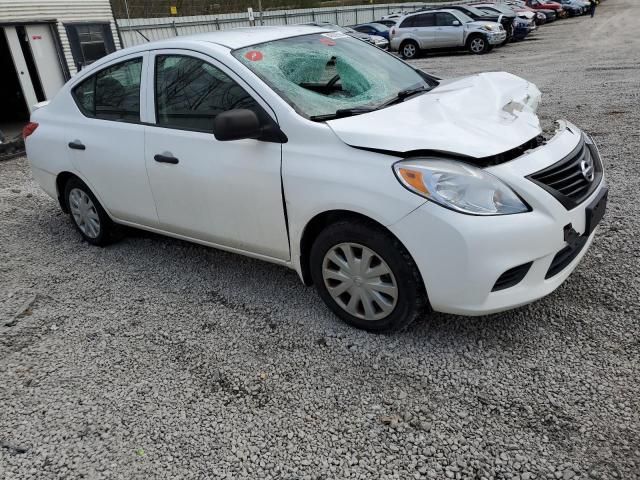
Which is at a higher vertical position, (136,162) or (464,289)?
(136,162)

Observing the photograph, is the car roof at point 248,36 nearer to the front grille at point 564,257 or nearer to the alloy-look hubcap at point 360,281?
the alloy-look hubcap at point 360,281

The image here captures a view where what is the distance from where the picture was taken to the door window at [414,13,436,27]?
2009cm

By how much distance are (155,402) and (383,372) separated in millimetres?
1224

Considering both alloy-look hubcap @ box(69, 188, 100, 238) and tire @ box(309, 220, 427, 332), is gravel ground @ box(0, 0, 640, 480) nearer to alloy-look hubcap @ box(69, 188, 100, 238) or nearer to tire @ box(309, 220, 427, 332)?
tire @ box(309, 220, 427, 332)

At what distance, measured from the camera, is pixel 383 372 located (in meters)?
2.86

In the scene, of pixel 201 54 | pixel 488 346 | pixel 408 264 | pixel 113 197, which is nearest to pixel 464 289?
pixel 408 264

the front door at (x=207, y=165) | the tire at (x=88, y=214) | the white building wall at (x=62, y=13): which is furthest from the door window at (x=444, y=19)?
the front door at (x=207, y=165)

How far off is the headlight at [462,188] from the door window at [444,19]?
62.9ft

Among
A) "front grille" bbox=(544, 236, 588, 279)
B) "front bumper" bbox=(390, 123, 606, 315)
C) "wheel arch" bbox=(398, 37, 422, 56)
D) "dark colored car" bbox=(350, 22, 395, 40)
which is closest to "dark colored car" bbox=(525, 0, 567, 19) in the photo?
"dark colored car" bbox=(350, 22, 395, 40)

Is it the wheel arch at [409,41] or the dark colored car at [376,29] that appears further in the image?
the dark colored car at [376,29]

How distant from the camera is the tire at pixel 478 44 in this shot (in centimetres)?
1933

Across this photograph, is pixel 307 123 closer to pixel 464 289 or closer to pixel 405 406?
pixel 464 289

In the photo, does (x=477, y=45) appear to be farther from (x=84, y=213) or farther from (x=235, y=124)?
(x=235, y=124)

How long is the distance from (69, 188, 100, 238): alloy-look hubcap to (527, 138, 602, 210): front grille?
364 centimetres
